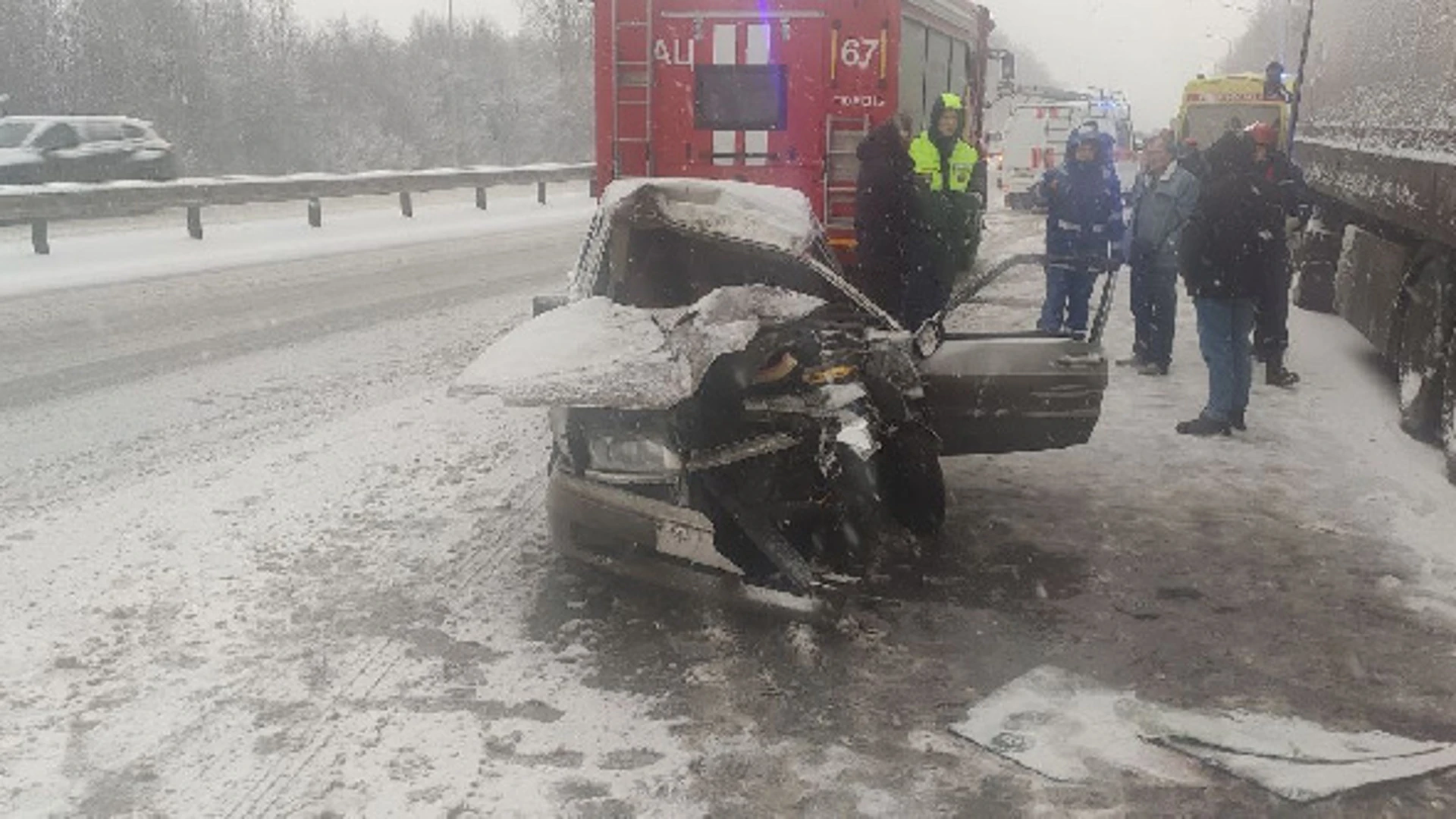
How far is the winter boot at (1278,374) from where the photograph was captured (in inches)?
331

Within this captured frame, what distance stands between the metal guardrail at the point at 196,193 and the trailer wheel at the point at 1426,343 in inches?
567

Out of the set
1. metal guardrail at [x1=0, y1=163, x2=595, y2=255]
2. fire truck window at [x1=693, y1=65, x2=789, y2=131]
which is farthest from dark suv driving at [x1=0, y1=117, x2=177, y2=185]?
fire truck window at [x1=693, y1=65, x2=789, y2=131]

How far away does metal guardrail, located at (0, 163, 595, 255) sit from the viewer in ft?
47.3

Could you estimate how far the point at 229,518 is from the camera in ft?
17.5

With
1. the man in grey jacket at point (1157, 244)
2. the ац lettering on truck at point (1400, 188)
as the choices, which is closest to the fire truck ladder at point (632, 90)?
the man in grey jacket at point (1157, 244)

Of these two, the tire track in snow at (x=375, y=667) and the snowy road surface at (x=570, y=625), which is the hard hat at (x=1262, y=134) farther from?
the tire track in snow at (x=375, y=667)

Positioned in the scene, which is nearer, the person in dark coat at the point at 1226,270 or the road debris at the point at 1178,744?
the road debris at the point at 1178,744

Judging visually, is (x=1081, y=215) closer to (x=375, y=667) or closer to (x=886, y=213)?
(x=886, y=213)

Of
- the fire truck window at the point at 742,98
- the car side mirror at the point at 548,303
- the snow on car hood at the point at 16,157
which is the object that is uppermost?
the fire truck window at the point at 742,98

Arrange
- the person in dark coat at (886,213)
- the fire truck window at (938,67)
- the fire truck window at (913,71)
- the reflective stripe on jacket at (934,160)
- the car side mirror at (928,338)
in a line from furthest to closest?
the fire truck window at (938,67), the fire truck window at (913,71), the reflective stripe on jacket at (934,160), the person in dark coat at (886,213), the car side mirror at (928,338)

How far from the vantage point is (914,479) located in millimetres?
4984

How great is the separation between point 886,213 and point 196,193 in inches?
490

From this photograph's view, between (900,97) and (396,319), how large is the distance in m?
4.88

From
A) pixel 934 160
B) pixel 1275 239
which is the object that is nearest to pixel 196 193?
pixel 934 160
